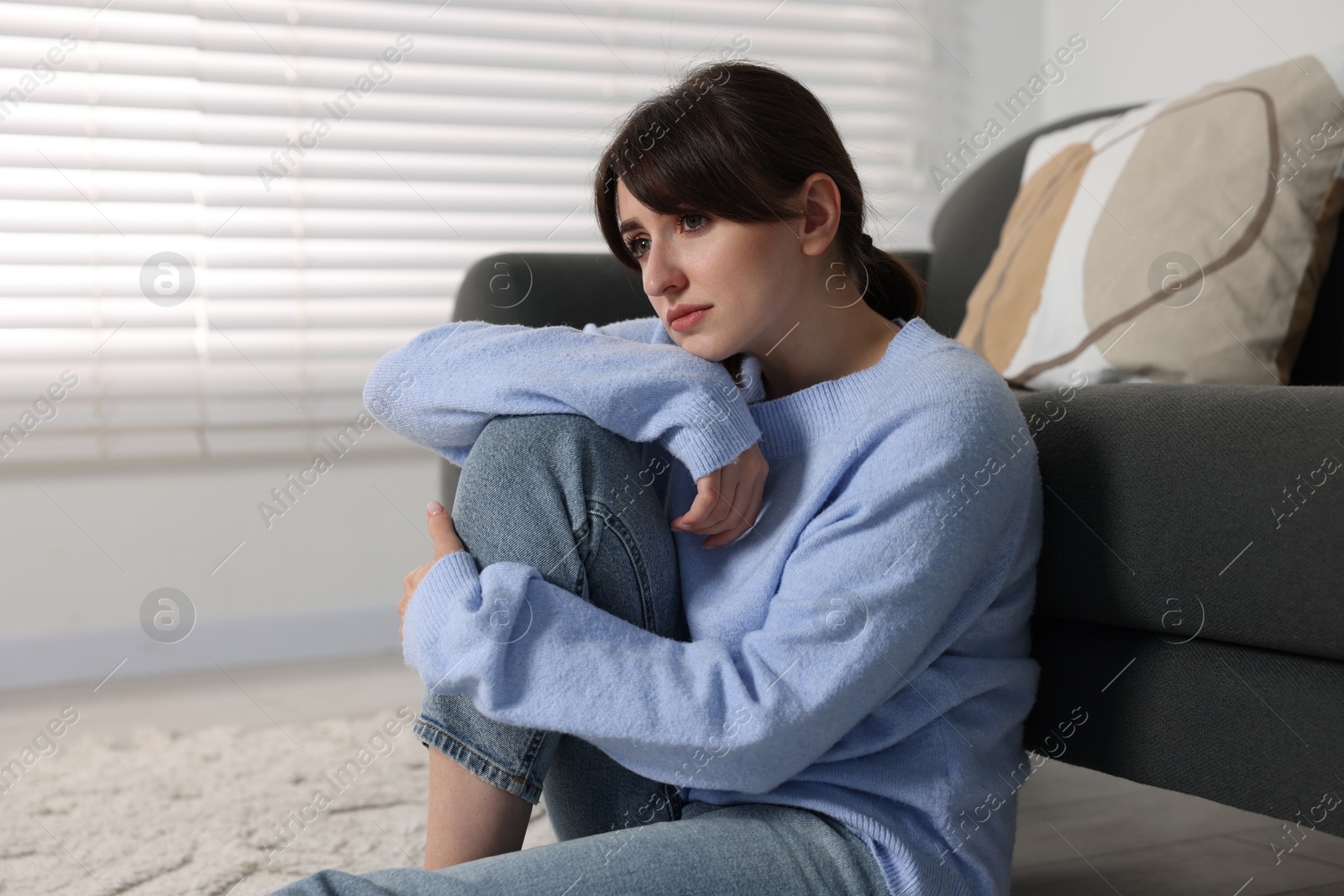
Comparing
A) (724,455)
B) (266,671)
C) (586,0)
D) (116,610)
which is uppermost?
(586,0)

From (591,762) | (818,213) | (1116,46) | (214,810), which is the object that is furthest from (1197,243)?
(214,810)

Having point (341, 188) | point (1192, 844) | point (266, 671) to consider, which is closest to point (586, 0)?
point (341, 188)

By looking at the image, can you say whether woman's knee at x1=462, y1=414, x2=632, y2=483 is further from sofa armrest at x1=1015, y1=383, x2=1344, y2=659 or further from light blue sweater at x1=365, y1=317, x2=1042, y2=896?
sofa armrest at x1=1015, y1=383, x2=1344, y2=659

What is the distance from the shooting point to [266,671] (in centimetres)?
192

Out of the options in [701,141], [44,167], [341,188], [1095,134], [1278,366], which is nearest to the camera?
[701,141]

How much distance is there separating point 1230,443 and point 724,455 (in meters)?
0.33

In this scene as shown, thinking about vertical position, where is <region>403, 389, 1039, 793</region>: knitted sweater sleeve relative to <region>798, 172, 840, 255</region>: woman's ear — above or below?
below

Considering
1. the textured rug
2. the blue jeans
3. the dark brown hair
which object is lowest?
the textured rug

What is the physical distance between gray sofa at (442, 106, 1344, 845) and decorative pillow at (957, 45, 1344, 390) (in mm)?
340

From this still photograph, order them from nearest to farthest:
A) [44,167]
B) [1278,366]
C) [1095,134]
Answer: [1278,366] → [1095,134] → [44,167]

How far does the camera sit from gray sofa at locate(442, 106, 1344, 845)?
664 mm

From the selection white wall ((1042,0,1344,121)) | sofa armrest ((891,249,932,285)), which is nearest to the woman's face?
sofa armrest ((891,249,932,285))

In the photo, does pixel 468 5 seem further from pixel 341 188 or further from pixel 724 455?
pixel 724 455

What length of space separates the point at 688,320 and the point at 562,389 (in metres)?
0.13
